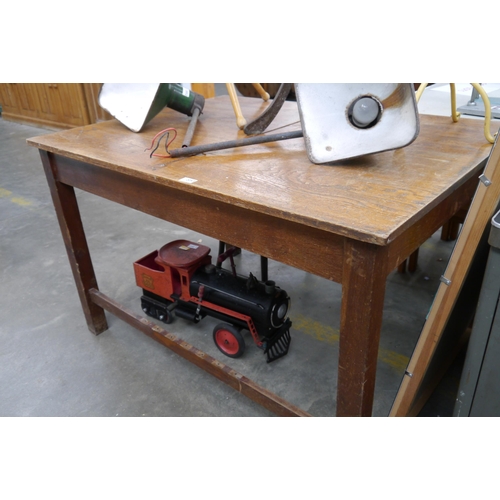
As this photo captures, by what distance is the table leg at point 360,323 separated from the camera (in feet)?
2.74

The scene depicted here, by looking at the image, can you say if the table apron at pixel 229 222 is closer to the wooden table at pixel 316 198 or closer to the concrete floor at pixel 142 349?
the wooden table at pixel 316 198

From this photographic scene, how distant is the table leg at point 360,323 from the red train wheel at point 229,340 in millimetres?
766

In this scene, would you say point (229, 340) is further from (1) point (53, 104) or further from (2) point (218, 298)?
(1) point (53, 104)

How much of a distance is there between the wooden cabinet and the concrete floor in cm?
294

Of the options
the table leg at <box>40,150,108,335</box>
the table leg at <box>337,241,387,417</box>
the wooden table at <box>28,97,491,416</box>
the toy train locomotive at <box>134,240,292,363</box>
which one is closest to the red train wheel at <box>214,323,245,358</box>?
the toy train locomotive at <box>134,240,292,363</box>

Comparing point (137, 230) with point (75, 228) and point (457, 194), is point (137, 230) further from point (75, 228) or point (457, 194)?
point (457, 194)

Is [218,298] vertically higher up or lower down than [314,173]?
lower down

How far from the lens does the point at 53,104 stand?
5730mm

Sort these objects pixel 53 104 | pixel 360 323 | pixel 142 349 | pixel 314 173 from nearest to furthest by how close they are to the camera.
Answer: pixel 360 323
pixel 314 173
pixel 142 349
pixel 53 104

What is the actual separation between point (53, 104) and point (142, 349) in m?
4.98

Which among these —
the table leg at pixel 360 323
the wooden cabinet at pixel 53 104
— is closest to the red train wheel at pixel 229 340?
the table leg at pixel 360 323

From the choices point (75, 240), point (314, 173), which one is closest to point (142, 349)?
point (75, 240)

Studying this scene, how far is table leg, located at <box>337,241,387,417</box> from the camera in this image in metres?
0.83

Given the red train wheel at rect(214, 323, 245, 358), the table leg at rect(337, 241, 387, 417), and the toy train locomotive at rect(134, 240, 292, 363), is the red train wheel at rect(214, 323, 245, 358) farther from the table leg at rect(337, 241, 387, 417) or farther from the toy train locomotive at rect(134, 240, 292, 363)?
the table leg at rect(337, 241, 387, 417)
